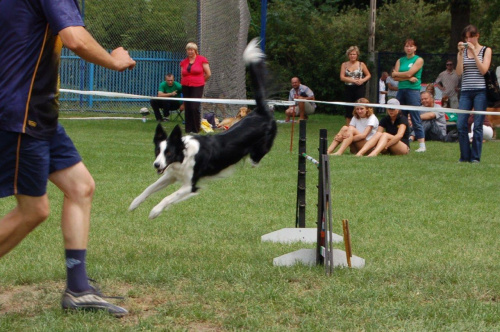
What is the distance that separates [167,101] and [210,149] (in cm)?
1331

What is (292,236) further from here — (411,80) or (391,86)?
(391,86)

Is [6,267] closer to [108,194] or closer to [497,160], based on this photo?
[108,194]

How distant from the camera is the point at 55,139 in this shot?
3758 millimetres

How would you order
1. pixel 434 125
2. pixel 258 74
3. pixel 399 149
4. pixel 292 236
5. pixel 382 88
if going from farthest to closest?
pixel 382 88 < pixel 434 125 < pixel 399 149 < pixel 258 74 < pixel 292 236

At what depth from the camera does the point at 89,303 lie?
152 inches

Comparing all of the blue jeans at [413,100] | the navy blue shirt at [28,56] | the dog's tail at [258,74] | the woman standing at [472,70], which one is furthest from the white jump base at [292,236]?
the blue jeans at [413,100]

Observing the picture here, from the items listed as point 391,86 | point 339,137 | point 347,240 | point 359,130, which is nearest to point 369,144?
point 359,130

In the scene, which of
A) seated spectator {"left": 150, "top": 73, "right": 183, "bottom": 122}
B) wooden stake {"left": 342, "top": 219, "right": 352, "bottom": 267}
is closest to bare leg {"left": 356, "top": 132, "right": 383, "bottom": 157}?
wooden stake {"left": 342, "top": 219, "right": 352, "bottom": 267}

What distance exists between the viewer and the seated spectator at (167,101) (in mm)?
19359

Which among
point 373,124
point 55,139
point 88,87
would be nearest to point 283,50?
point 88,87

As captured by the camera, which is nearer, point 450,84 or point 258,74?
point 258,74

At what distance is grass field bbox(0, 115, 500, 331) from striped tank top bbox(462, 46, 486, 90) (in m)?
1.72

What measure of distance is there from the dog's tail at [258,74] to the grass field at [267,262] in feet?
2.47

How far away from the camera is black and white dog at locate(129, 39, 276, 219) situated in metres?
5.87
